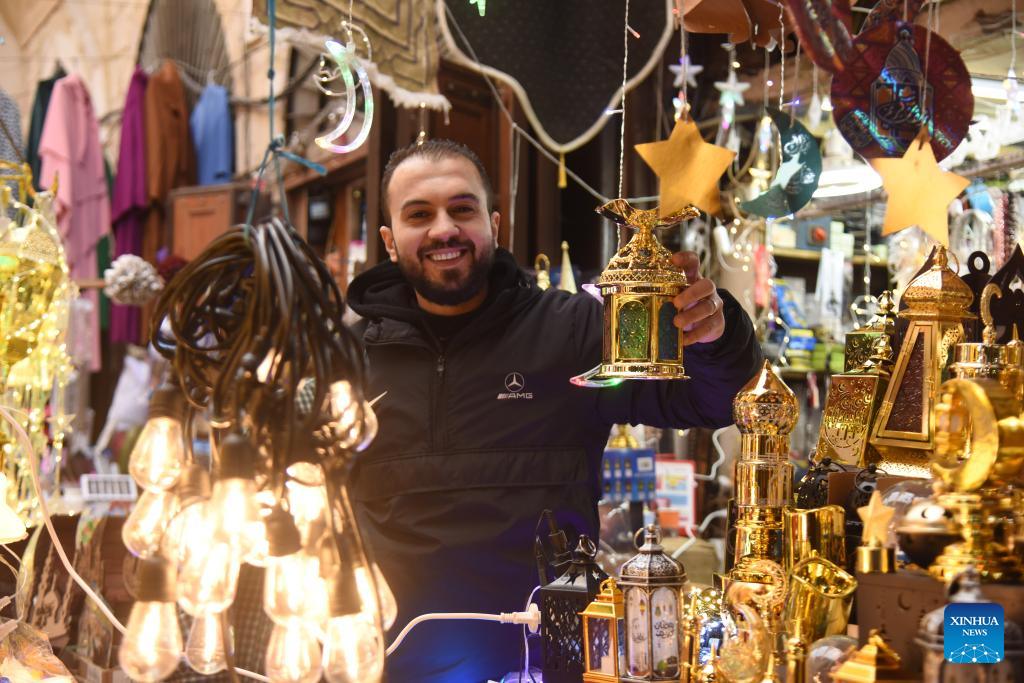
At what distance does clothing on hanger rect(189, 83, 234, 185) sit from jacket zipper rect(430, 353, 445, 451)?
4.55 m

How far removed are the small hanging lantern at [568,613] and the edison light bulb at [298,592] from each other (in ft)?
1.49

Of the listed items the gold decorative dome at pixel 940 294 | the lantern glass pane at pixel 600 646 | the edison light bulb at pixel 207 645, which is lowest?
the lantern glass pane at pixel 600 646

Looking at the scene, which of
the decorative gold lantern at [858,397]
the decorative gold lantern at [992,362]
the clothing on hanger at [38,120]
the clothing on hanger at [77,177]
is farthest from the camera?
the clothing on hanger at [38,120]

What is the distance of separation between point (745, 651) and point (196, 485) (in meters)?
0.60

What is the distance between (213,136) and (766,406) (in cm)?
559

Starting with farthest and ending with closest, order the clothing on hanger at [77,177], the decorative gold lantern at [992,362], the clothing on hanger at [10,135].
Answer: the clothing on hanger at [77,177] < the clothing on hanger at [10,135] < the decorative gold lantern at [992,362]

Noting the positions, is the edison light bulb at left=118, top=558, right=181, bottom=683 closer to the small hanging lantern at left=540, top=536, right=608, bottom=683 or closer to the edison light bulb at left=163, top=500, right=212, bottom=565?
the edison light bulb at left=163, top=500, right=212, bottom=565

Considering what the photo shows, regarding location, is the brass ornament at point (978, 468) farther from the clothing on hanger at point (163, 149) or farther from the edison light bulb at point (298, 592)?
the clothing on hanger at point (163, 149)

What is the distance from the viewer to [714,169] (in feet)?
4.32

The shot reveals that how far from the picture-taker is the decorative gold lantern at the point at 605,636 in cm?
118

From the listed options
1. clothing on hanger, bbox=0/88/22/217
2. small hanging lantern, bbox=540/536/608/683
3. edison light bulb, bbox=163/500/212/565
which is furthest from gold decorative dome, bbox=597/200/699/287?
clothing on hanger, bbox=0/88/22/217

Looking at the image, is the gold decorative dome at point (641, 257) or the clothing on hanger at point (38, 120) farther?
the clothing on hanger at point (38, 120)

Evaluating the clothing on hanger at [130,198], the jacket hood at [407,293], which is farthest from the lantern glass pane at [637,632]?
the clothing on hanger at [130,198]

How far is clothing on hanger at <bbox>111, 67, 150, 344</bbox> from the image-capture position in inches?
232
